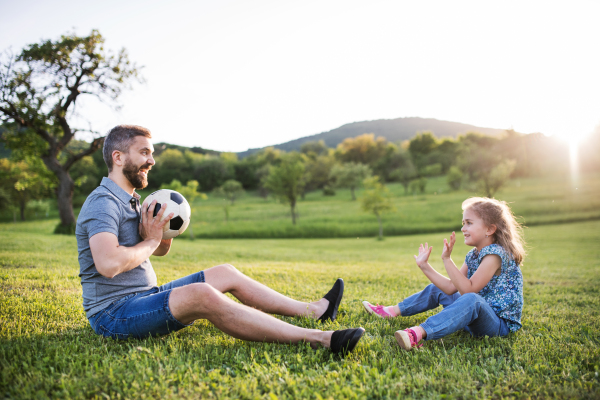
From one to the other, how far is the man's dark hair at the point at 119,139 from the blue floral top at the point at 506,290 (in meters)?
3.85

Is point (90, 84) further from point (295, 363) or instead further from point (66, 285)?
point (295, 363)

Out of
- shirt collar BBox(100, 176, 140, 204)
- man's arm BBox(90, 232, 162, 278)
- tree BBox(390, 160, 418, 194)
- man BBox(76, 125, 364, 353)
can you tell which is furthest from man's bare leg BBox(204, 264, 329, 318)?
tree BBox(390, 160, 418, 194)

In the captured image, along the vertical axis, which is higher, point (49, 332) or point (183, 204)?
point (183, 204)

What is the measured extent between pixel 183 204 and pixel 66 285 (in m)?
3.14

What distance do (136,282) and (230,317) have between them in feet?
3.44

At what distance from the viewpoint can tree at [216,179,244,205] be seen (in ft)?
195

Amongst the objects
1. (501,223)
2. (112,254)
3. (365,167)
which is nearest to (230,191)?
(365,167)

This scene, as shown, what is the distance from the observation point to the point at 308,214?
4194 centimetres

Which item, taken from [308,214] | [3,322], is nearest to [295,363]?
[3,322]

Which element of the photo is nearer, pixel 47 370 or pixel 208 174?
pixel 47 370

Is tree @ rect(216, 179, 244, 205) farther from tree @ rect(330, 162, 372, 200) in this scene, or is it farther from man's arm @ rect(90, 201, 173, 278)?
man's arm @ rect(90, 201, 173, 278)

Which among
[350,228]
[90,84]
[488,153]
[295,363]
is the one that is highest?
[90,84]

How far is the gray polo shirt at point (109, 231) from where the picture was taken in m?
2.94

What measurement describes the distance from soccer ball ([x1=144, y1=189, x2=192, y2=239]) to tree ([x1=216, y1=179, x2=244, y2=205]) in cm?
5524
